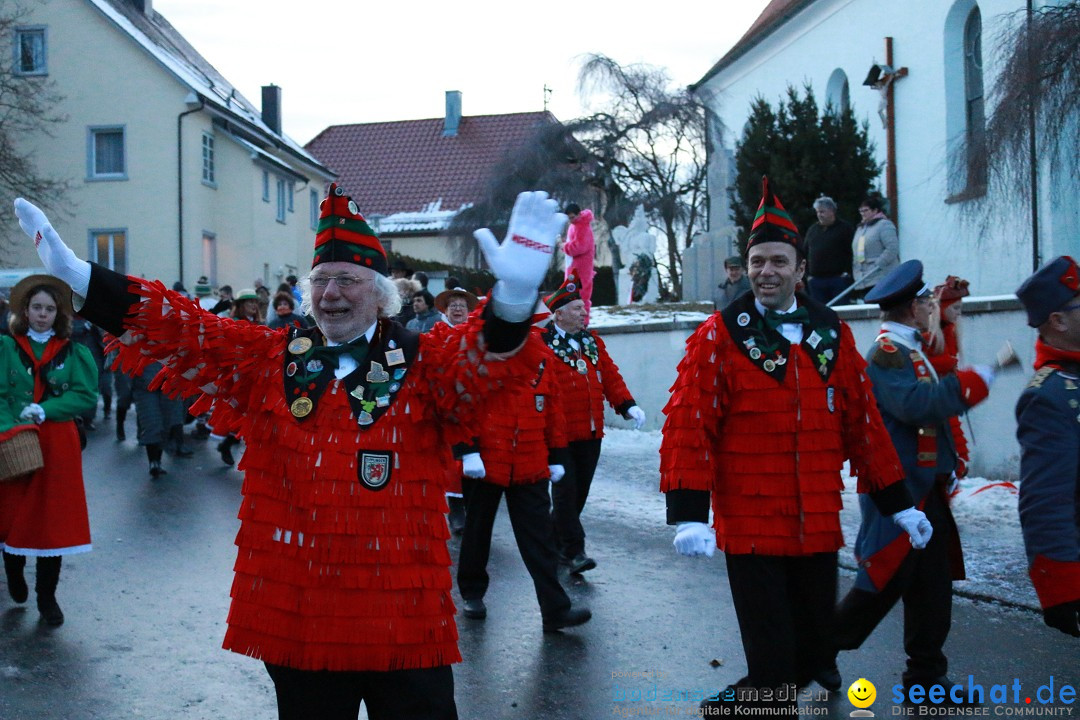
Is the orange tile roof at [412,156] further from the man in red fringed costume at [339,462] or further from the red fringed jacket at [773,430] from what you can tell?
the man in red fringed costume at [339,462]

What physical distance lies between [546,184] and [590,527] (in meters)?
19.6

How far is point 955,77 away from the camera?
19656mm

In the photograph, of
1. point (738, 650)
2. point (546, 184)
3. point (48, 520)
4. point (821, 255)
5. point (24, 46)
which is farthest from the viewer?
point (24, 46)

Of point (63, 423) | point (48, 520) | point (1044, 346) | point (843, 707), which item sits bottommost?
point (843, 707)

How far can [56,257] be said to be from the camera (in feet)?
10.6

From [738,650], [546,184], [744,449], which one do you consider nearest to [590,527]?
[738,650]

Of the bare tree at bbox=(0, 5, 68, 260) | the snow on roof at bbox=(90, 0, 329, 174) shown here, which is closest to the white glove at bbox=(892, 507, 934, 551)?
the bare tree at bbox=(0, 5, 68, 260)

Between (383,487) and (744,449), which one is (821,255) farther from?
(383,487)

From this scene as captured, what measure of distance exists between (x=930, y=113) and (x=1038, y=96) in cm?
1075

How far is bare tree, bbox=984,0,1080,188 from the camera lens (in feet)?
32.9

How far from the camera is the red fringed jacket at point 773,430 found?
13.6 ft

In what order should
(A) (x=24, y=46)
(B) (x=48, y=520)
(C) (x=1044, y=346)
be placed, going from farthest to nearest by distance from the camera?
(A) (x=24, y=46), (B) (x=48, y=520), (C) (x=1044, y=346)

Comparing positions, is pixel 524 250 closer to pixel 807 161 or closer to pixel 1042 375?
pixel 1042 375

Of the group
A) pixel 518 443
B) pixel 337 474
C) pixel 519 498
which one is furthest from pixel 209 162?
pixel 337 474
